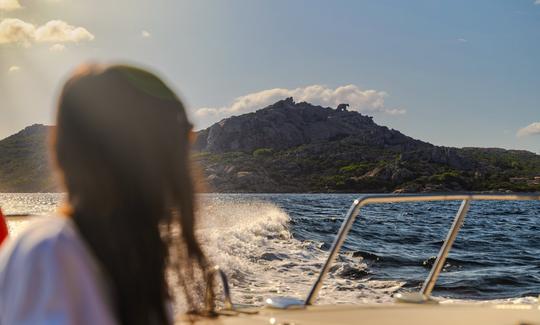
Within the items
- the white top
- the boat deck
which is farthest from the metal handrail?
the white top

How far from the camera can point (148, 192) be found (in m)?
0.83

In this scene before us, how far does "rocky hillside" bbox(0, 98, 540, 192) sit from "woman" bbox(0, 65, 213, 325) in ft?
198

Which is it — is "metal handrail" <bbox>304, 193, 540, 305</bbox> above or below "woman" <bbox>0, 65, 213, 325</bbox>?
below

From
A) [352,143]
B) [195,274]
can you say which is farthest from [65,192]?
[352,143]

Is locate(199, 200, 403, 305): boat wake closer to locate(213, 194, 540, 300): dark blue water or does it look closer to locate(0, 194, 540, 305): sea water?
locate(0, 194, 540, 305): sea water

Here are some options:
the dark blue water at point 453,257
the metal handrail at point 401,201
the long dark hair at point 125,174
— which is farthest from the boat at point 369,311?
the dark blue water at point 453,257

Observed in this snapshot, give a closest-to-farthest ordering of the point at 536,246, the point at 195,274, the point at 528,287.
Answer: the point at 195,274 → the point at 528,287 → the point at 536,246

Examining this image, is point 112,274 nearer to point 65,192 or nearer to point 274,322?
point 65,192

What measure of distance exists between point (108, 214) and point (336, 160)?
286 feet

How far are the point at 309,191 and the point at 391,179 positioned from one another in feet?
42.3

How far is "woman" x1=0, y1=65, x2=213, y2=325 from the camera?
0.72m

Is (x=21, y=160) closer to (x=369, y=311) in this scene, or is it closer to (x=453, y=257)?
(x=453, y=257)

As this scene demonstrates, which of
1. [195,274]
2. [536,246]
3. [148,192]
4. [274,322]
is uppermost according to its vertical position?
[148,192]

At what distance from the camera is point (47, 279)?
0.71 meters
